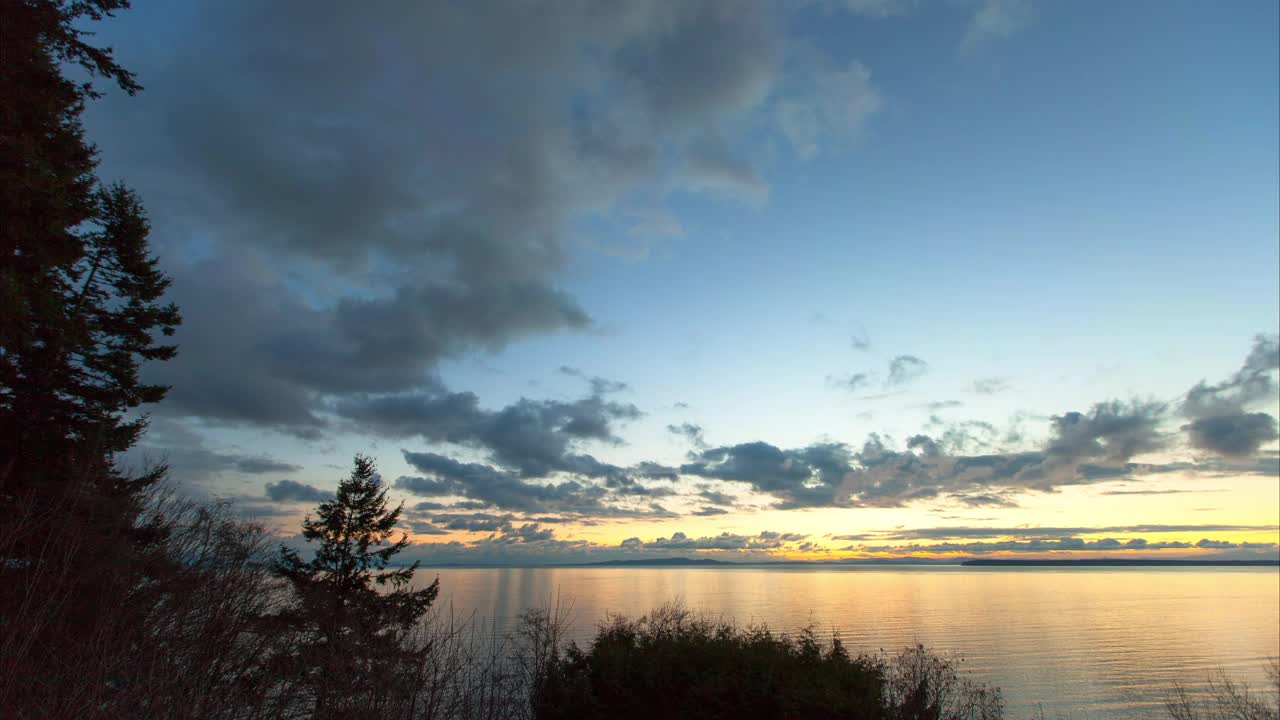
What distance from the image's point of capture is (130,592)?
1428 centimetres

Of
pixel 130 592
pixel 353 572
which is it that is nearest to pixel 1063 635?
Result: pixel 353 572

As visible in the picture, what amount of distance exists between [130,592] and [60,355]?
12.5 metres

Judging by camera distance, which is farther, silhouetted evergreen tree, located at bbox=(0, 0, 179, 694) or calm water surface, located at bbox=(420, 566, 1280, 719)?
calm water surface, located at bbox=(420, 566, 1280, 719)

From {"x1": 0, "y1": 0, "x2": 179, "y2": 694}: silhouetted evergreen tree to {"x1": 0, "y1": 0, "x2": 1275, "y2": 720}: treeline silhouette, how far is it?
68 millimetres

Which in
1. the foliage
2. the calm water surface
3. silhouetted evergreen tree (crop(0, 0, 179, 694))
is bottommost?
the calm water surface

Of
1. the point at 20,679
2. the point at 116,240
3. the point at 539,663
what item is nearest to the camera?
the point at 20,679

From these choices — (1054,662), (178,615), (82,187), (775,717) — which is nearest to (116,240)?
(82,187)

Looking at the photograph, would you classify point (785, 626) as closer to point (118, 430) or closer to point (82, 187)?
point (118, 430)

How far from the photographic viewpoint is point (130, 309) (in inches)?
1050

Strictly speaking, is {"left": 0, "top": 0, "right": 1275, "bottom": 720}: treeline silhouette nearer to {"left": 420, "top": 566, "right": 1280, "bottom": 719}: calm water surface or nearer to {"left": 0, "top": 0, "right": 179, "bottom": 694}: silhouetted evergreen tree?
{"left": 0, "top": 0, "right": 179, "bottom": 694}: silhouetted evergreen tree

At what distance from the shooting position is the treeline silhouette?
1199 cm

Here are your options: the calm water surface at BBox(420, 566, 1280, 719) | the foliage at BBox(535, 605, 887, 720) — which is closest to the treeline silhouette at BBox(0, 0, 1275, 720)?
the foliage at BBox(535, 605, 887, 720)

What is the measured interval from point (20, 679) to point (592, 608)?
122m

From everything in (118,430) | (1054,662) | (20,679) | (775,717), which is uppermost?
(118,430)
